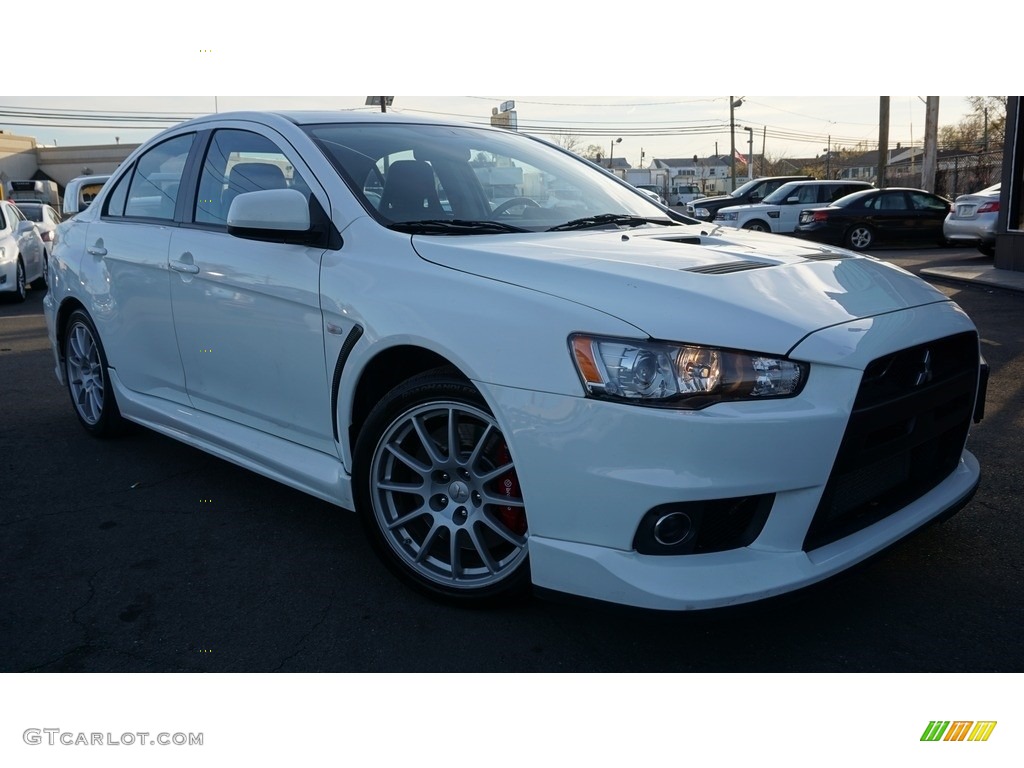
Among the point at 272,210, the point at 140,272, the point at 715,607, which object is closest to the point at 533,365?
the point at 715,607

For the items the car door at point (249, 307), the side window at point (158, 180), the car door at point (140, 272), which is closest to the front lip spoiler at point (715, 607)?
the car door at point (249, 307)

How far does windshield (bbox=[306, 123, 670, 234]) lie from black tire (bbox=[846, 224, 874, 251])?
15.0 meters

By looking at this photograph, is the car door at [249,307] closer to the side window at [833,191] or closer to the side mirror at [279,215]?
the side mirror at [279,215]

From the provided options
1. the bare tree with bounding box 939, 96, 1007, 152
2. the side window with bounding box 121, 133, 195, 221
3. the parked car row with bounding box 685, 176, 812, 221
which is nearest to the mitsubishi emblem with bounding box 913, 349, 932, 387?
the side window with bounding box 121, 133, 195, 221

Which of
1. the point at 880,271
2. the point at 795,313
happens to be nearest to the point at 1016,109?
the point at 880,271

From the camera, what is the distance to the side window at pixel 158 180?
14.0ft

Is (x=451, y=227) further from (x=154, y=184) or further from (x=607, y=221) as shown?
(x=154, y=184)

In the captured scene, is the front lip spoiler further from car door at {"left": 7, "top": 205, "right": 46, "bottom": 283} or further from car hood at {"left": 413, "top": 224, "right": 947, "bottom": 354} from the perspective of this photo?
car door at {"left": 7, "top": 205, "right": 46, "bottom": 283}

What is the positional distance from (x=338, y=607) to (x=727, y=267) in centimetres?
170

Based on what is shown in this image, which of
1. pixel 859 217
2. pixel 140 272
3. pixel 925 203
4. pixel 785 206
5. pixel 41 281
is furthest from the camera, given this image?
pixel 785 206

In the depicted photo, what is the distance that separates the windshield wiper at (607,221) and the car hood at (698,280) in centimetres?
15

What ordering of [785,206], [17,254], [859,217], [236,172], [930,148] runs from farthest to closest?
[930,148] < [785,206] < [859,217] < [17,254] < [236,172]

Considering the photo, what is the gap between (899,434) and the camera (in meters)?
2.68

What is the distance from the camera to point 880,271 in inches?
125
